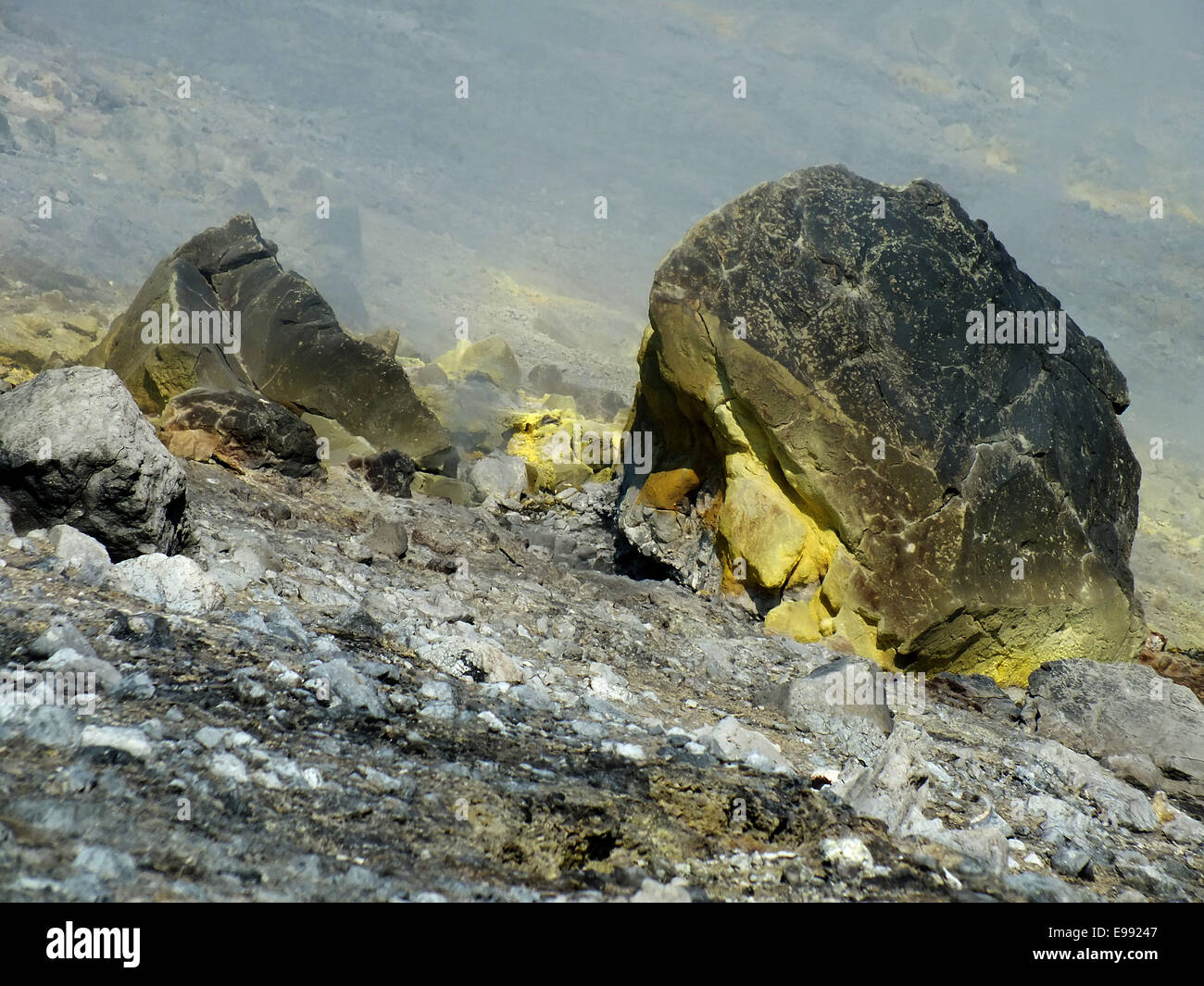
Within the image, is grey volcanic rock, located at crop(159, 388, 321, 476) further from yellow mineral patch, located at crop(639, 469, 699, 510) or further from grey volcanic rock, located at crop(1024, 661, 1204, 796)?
grey volcanic rock, located at crop(1024, 661, 1204, 796)

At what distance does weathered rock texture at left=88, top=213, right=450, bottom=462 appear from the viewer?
7414 millimetres

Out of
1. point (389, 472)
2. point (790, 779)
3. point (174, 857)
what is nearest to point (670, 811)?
point (790, 779)

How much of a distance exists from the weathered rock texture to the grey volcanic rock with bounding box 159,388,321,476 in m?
1.17

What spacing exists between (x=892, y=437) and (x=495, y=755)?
3116mm

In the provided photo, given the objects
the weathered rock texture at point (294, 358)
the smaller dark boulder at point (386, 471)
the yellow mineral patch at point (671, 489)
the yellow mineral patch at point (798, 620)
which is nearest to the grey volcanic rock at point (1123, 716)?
the yellow mineral patch at point (798, 620)

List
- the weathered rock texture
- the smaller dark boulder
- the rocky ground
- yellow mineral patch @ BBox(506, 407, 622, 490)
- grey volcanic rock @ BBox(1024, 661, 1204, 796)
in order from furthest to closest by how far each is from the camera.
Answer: yellow mineral patch @ BBox(506, 407, 622, 490)
the weathered rock texture
the smaller dark boulder
grey volcanic rock @ BBox(1024, 661, 1204, 796)
the rocky ground

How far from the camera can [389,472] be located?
6.47 metres

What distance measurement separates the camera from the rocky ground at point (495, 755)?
1809mm

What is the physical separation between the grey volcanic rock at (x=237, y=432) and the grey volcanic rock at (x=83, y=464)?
223 centimetres

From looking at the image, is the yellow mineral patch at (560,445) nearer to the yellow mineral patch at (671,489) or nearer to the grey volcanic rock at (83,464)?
the yellow mineral patch at (671,489)

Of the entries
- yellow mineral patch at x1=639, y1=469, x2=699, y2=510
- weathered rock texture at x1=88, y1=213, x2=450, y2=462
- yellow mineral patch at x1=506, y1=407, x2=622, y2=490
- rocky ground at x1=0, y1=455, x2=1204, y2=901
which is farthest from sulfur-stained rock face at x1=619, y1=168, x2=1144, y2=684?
weathered rock texture at x1=88, y1=213, x2=450, y2=462

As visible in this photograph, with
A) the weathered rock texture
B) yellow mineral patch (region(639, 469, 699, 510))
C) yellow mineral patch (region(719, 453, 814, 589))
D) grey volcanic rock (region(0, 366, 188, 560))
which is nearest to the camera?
grey volcanic rock (region(0, 366, 188, 560))

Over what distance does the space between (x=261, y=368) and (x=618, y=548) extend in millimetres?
3757

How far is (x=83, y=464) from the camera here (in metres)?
3.27
